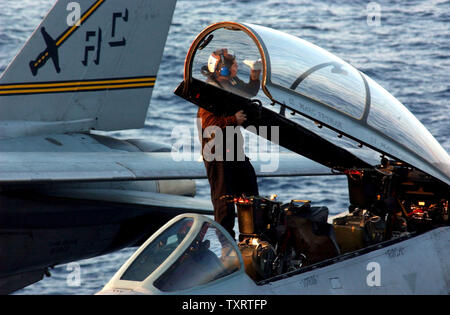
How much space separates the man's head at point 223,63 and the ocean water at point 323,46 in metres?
8.22

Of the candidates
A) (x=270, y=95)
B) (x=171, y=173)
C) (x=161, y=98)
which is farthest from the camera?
(x=161, y=98)

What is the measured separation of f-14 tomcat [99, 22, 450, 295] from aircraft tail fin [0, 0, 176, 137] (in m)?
5.70

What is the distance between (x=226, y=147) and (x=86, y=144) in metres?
5.93

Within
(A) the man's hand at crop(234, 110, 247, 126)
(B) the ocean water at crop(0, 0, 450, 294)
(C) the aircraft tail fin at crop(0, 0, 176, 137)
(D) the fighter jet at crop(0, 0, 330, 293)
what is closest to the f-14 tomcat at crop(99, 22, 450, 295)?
(A) the man's hand at crop(234, 110, 247, 126)

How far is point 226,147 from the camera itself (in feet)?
24.3

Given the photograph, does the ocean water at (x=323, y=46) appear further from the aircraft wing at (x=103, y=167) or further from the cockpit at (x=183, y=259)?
the cockpit at (x=183, y=259)

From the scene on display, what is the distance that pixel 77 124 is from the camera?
43.6 feet

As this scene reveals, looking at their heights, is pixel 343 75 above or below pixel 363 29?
below

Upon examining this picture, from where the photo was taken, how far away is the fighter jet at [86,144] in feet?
37.4

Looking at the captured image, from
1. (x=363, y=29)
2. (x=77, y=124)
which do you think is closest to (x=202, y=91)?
(x=77, y=124)

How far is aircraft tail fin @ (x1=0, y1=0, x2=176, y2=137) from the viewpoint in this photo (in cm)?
1259

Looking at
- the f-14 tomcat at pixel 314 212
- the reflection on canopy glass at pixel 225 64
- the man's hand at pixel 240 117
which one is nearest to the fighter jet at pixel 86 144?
the reflection on canopy glass at pixel 225 64

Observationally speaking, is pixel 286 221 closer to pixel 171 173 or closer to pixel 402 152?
pixel 402 152

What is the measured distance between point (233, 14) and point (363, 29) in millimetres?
5676
